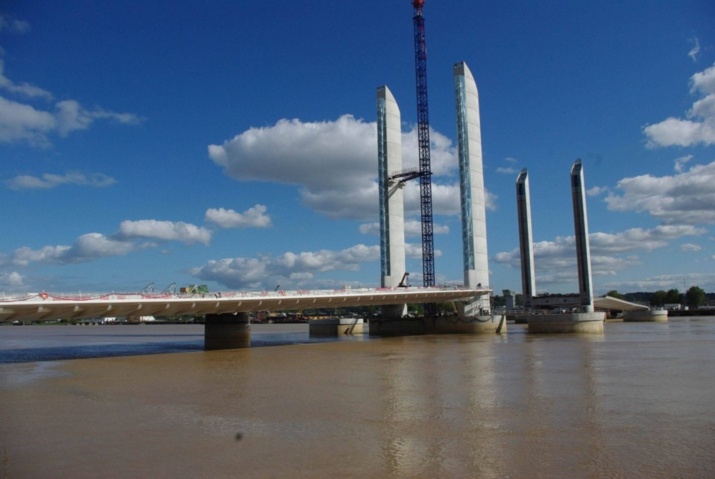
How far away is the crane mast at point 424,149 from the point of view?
79.5 metres

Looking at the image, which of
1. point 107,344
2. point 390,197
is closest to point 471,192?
point 390,197

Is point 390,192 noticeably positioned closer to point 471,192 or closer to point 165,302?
point 471,192

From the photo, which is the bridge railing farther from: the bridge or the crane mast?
the crane mast

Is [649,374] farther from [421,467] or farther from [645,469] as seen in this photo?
[421,467]

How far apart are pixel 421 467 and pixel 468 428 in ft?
12.7

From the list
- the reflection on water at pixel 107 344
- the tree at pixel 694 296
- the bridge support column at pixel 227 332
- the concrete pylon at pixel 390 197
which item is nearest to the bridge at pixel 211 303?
the bridge support column at pixel 227 332

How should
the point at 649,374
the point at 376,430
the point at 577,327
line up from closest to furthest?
the point at 376,430
the point at 649,374
the point at 577,327

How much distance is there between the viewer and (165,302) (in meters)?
37.6

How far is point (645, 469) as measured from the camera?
11.2 meters

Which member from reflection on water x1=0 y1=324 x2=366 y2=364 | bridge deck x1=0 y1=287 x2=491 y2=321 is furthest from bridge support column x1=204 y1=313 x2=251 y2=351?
bridge deck x1=0 y1=287 x2=491 y2=321

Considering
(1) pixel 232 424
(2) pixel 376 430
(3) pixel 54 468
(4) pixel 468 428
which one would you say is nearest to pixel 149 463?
(3) pixel 54 468

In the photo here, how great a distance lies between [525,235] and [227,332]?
54093 mm

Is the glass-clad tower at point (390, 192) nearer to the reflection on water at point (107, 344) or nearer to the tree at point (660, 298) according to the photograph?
the reflection on water at point (107, 344)

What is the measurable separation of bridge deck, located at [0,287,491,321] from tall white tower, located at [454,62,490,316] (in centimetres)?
1511
